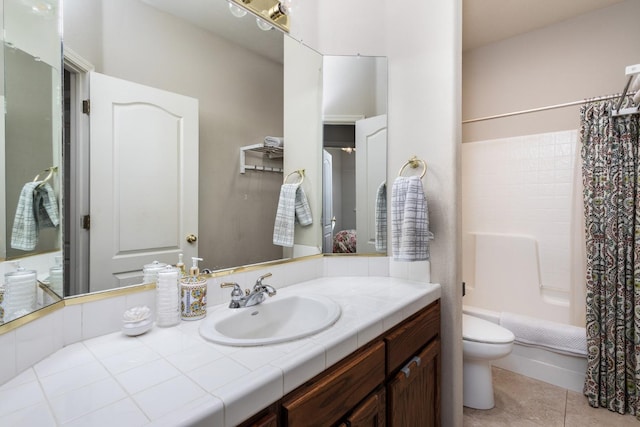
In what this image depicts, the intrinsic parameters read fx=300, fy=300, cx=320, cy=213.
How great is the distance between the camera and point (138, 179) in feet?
3.27

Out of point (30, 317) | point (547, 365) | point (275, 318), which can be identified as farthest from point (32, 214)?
point (547, 365)

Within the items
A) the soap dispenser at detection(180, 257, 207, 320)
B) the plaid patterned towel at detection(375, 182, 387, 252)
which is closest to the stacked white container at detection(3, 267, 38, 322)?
the soap dispenser at detection(180, 257, 207, 320)

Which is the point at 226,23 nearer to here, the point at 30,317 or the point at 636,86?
the point at 30,317

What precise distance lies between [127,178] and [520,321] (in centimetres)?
251

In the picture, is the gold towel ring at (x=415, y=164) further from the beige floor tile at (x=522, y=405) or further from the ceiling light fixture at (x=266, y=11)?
the beige floor tile at (x=522, y=405)

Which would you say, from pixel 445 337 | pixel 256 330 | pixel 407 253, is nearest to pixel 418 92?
pixel 407 253

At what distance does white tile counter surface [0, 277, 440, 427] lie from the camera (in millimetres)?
526

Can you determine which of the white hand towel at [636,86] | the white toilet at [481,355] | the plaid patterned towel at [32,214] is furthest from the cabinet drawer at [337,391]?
the white hand towel at [636,86]

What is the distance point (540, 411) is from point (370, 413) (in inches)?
60.9

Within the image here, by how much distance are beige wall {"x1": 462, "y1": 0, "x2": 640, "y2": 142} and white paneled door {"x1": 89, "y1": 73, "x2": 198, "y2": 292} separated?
2503 mm

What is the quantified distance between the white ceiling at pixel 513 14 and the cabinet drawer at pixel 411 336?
2106 mm

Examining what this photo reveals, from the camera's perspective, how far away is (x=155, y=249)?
3.43 feet

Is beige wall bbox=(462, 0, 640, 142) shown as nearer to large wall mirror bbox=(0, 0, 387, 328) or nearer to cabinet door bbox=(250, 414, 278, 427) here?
large wall mirror bbox=(0, 0, 387, 328)

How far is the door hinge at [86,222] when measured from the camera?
0.90m
